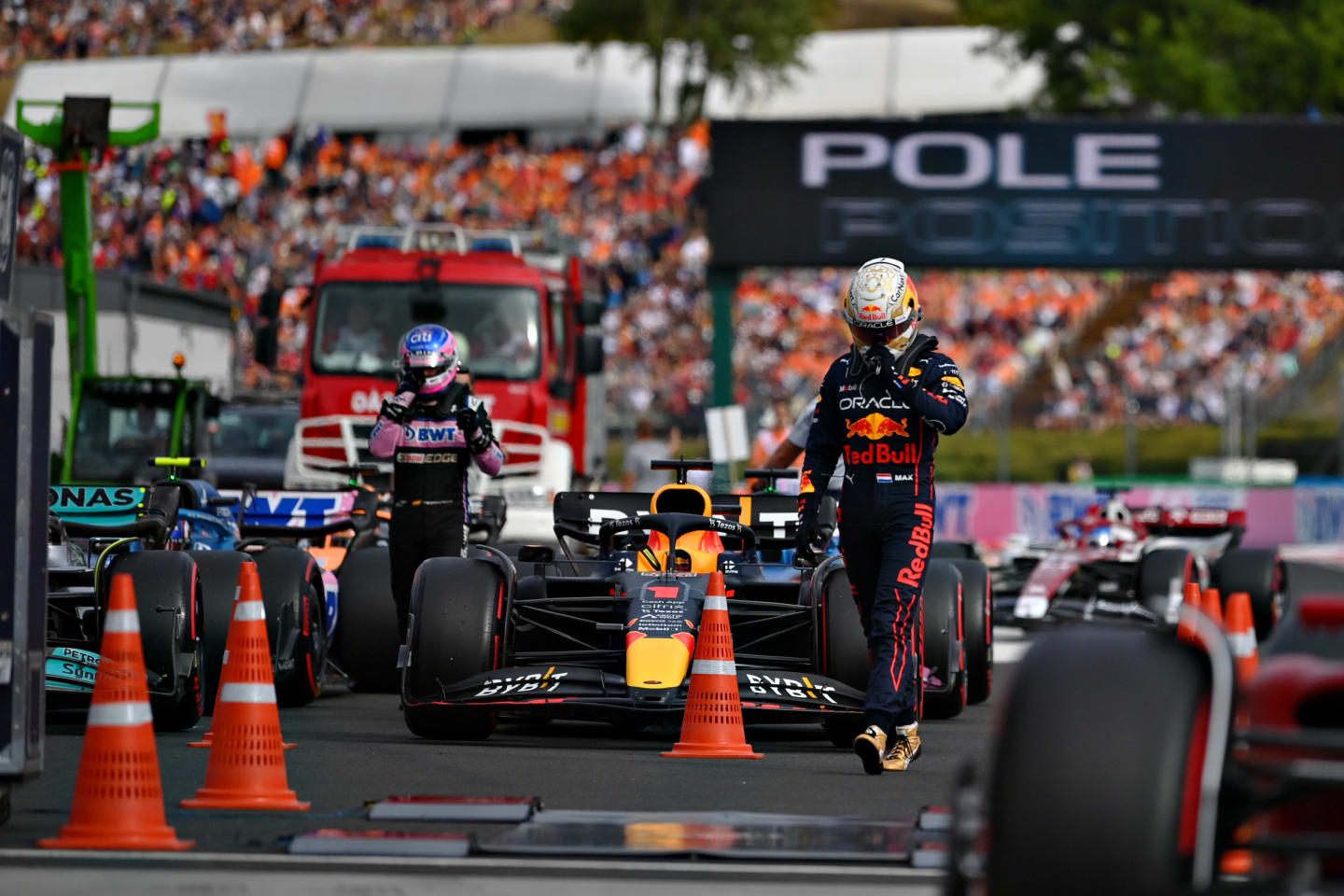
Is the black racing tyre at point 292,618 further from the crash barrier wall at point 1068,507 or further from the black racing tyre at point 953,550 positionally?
the crash barrier wall at point 1068,507

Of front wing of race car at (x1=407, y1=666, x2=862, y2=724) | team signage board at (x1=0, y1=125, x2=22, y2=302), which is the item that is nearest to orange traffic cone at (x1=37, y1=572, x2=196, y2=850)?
team signage board at (x1=0, y1=125, x2=22, y2=302)

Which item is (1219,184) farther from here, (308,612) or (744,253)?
(308,612)

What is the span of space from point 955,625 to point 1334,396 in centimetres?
2366

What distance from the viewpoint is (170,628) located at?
909 cm

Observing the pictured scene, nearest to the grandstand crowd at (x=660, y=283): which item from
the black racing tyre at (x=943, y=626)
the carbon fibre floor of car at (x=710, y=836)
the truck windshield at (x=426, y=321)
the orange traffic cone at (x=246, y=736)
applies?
the truck windshield at (x=426, y=321)

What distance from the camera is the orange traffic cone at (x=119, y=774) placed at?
6.05 metres

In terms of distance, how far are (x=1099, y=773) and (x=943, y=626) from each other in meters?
6.49

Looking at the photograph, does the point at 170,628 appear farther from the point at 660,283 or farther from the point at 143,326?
the point at 660,283

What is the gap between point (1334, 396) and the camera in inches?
Answer: 1264

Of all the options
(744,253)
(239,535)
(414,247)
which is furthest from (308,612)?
(744,253)

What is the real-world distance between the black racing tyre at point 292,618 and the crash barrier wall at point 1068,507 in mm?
17742

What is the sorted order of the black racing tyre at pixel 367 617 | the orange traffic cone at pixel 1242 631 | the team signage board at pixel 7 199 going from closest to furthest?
the team signage board at pixel 7 199
the orange traffic cone at pixel 1242 631
the black racing tyre at pixel 367 617

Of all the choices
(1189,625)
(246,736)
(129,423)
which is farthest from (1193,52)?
(1189,625)

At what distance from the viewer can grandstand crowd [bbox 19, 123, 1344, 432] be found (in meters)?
33.2
